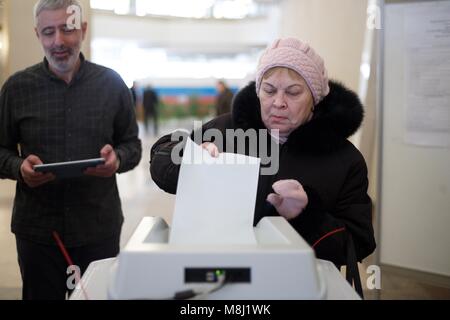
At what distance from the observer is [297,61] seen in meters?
1.20

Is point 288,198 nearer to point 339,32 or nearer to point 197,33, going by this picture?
point 339,32

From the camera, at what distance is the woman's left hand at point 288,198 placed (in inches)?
40.5

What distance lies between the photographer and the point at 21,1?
2.21 m

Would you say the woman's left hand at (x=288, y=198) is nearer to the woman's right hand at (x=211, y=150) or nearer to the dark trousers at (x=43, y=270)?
the woman's right hand at (x=211, y=150)

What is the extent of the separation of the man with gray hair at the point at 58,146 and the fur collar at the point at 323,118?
528 millimetres

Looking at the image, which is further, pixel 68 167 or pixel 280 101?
pixel 68 167

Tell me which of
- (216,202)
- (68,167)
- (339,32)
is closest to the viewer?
(216,202)

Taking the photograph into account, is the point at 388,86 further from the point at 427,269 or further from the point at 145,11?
the point at 145,11

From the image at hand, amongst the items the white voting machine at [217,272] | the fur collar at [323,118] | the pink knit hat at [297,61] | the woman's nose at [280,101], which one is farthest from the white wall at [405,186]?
the white voting machine at [217,272]

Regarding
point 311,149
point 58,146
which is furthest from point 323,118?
point 58,146

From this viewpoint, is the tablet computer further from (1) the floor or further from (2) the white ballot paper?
(1) the floor

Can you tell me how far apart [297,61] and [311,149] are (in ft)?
0.81

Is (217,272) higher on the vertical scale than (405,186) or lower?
higher

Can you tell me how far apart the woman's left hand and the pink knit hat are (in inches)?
12.9
